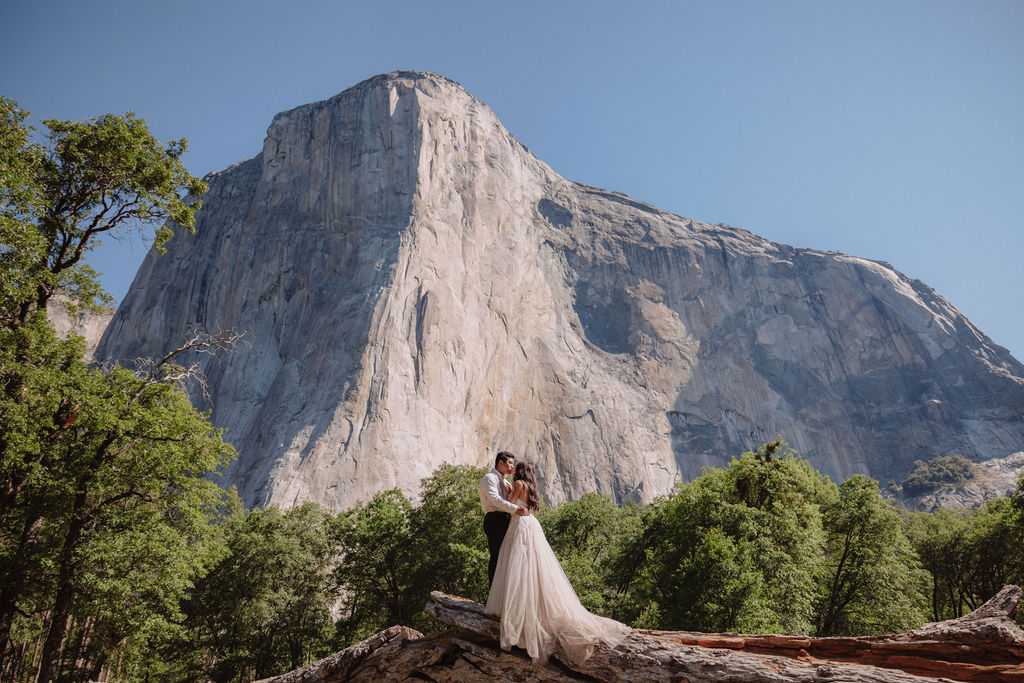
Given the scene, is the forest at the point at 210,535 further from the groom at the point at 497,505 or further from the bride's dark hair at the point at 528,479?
the bride's dark hair at the point at 528,479

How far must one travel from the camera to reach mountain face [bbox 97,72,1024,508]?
54.3 meters

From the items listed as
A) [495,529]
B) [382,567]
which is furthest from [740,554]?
[382,567]

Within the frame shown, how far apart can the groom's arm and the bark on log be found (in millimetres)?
1302

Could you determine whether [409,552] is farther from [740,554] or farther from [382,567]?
[740,554]

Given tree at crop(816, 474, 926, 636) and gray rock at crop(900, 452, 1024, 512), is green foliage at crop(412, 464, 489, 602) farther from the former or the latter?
gray rock at crop(900, 452, 1024, 512)

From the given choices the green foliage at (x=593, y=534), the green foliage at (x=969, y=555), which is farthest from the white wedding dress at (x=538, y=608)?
the green foliage at (x=969, y=555)

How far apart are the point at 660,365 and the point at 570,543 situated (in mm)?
60634

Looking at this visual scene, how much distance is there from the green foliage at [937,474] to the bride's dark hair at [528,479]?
86.7 m

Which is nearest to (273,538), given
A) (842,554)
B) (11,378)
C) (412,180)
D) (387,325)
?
(11,378)

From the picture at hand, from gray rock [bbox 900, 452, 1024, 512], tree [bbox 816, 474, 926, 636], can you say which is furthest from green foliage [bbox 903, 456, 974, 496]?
tree [bbox 816, 474, 926, 636]

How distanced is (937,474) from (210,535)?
3530 inches

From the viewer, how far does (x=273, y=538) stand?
2597 cm

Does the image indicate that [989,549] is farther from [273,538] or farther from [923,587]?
[273,538]

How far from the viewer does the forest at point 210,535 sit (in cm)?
1159
